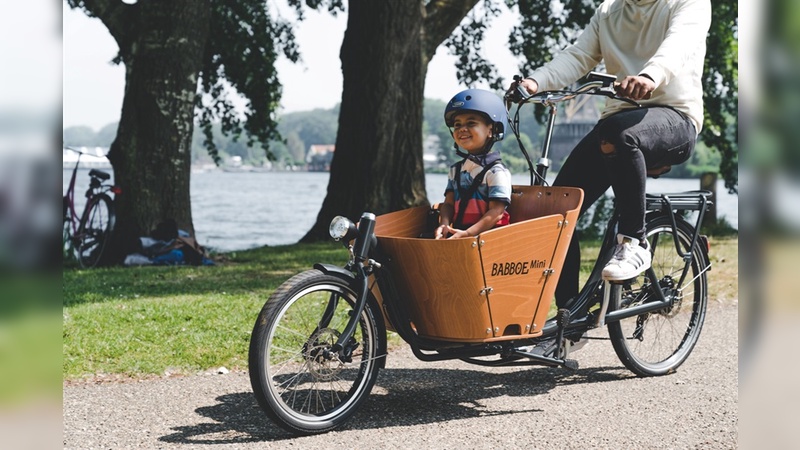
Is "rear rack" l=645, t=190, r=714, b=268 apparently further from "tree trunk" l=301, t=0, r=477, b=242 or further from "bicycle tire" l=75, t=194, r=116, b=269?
"bicycle tire" l=75, t=194, r=116, b=269

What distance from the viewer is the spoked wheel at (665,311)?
16.0ft

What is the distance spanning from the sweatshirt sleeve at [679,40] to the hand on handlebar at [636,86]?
76mm

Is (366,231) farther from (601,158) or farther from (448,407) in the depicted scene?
(601,158)

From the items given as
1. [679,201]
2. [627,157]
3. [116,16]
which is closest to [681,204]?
[679,201]

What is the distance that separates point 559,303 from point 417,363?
1.05 meters

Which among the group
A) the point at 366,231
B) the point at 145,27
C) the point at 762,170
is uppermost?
the point at 145,27

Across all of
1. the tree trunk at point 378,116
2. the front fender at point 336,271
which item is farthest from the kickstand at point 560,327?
the tree trunk at point 378,116

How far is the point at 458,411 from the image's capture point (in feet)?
14.0

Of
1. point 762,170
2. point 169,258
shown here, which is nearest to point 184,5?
point 169,258

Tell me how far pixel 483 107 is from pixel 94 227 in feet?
28.1

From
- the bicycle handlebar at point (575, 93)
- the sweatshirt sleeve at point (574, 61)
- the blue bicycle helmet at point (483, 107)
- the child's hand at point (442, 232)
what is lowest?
the child's hand at point (442, 232)

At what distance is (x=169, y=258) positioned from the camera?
1064 centimetres

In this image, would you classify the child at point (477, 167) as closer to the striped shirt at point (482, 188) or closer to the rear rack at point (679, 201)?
the striped shirt at point (482, 188)

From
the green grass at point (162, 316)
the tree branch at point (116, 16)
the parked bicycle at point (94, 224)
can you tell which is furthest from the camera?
the tree branch at point (116, 16)
